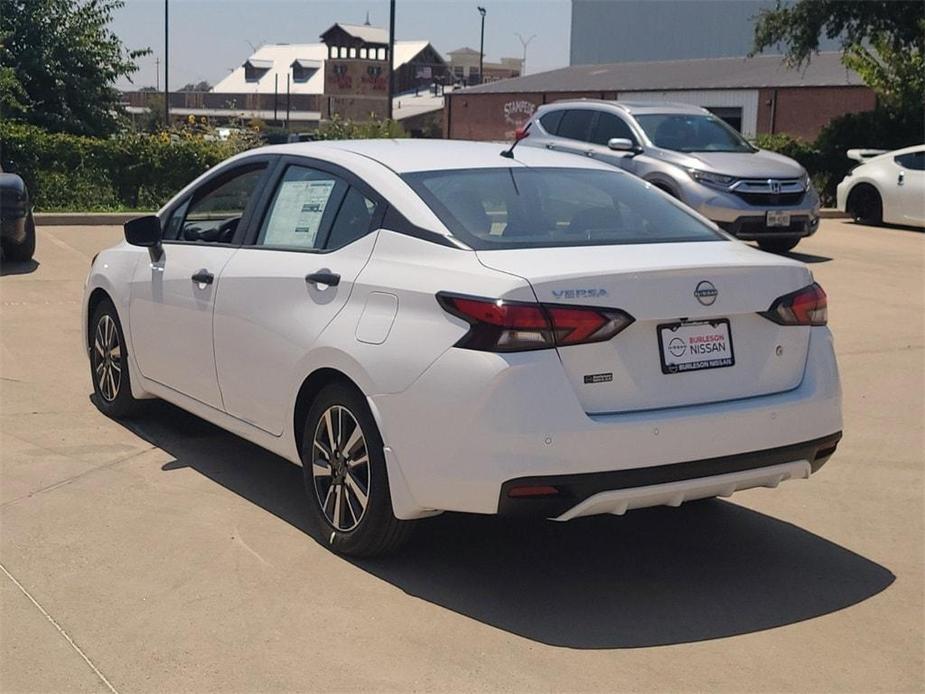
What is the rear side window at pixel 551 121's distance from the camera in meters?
16.4

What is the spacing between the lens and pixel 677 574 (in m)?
4.92

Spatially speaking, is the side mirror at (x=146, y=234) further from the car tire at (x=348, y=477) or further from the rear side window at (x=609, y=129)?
the rear side window at (x=609, y=129)

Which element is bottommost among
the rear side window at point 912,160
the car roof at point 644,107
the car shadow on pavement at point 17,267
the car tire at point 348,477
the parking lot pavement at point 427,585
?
the parking lot pavement at point 427,585

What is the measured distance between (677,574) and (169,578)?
1.95 m

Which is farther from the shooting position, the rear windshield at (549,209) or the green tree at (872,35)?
the green tree at (872,35)

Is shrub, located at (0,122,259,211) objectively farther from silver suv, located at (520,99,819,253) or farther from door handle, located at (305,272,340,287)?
door handle, located at (305,272,340,287)

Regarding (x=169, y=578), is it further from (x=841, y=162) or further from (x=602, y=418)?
(x=841, y=162)

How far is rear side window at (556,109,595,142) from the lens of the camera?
1579 centimetres

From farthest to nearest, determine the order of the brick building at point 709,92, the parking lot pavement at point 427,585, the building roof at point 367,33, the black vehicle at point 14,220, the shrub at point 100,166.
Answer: the building roof at point 367,33, the brick building at point 709,92, the shrub at point 100,166, the black vehicle at point 14,220, the parking lot pavement at point 427,585

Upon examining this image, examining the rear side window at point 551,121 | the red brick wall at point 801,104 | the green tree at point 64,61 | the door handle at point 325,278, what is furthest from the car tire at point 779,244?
the red brick wall at point 801,104

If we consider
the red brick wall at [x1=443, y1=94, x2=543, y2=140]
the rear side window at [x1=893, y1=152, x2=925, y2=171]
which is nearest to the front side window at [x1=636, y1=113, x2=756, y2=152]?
the rear side window at [x1=893, y1=152, x2=925, y2=171]

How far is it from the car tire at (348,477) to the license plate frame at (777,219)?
9772 mm

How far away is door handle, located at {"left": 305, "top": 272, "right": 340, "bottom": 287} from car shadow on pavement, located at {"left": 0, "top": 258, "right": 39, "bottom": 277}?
7553mm

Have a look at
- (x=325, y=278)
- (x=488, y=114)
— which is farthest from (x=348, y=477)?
(x=488, y=114)
